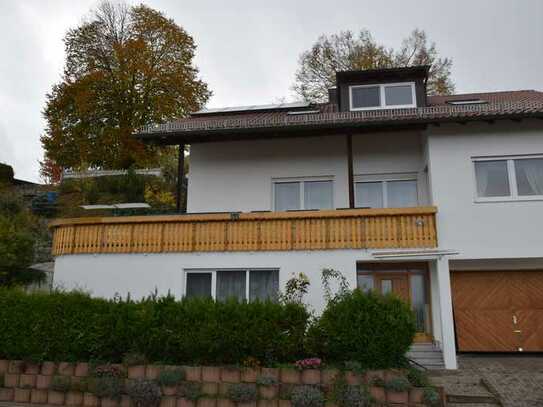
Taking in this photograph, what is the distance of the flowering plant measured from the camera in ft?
26.2

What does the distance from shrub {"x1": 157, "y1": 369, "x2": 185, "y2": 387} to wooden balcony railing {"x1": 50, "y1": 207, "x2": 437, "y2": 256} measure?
3754mm

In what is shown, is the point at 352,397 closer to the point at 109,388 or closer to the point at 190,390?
the point at 190,390

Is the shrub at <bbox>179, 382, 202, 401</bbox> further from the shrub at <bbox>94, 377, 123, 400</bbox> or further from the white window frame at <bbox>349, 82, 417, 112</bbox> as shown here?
the white window frame at <bbox>349, 82, 417, 112</bbox>

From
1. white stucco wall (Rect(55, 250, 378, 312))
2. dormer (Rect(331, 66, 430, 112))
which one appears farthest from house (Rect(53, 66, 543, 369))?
dormer (Rect(331, 66, 430, 112))

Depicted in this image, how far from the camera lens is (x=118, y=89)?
90.9 ft

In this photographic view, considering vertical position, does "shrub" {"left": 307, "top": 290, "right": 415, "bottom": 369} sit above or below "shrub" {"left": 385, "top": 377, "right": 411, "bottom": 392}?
above

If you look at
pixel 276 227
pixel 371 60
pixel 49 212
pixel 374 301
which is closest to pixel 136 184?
pixel 49 212

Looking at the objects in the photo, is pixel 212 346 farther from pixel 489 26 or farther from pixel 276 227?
pixel 489 26

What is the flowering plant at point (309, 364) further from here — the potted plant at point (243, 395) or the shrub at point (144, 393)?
the shrub at point (144, 393)

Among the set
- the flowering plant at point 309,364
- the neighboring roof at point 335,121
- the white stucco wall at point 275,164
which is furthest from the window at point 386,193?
the flowering plant at point 309,364

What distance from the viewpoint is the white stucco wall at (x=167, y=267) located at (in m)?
11.1

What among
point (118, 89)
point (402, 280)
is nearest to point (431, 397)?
point (402, 280)

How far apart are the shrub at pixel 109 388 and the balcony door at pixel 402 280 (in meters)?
6.19

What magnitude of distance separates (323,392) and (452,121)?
737cm
